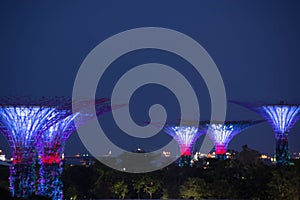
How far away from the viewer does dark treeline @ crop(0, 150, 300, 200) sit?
42.7m

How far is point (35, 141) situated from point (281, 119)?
80.0 ft

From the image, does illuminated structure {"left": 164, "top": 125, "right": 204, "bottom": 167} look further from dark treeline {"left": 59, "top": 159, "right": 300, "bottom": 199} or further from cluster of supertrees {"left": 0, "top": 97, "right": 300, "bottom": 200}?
cluster of supertrees {"left": 0, "top": 97, "right": 300, "bottom": 200}

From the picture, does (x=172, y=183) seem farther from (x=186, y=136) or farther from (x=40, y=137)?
(x=40, y=137)

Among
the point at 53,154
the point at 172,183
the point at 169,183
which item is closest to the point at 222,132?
the point at 169,183

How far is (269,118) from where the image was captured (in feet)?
169

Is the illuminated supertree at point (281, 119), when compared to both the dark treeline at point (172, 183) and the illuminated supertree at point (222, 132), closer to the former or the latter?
the dark treeline at point (172, 183)

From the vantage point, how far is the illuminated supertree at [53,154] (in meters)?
36.2

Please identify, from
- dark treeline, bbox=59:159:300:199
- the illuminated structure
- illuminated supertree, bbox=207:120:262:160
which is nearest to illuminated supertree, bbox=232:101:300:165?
dark treeline, bbox=59:159:300:199

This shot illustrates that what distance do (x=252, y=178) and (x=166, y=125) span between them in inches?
1086

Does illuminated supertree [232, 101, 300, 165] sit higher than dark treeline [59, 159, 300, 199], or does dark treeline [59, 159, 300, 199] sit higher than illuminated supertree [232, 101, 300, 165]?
illuminated supertree [232, 101, 300, 165]

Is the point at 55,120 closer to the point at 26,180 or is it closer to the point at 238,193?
the point at 26,180

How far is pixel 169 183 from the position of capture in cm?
5338

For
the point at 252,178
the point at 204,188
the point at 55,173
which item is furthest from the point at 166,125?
the point at 55,173

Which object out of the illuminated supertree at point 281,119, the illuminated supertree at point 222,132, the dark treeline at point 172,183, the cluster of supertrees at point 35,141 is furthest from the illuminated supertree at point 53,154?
the illuminated supertree at point 222,132
